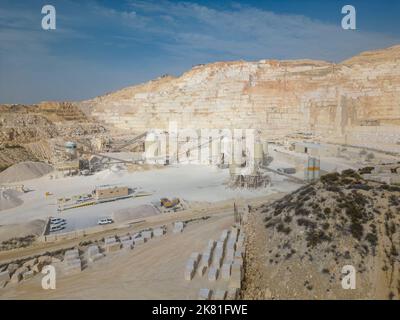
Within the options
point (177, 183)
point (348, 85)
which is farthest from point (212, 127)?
point (177, 183)

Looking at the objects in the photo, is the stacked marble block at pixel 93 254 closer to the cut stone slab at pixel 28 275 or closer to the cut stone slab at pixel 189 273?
the cut stone slab at pixel 28 275

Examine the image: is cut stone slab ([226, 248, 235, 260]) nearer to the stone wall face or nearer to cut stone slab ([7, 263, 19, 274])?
cut stone slab ([7, 263, 19, 274])

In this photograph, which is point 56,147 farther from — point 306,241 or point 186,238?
point 306,241

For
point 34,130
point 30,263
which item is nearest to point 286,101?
point 34,130

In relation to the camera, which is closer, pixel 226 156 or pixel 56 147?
pixel 226 156

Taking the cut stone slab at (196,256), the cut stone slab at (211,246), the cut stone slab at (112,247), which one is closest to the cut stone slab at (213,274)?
the cut stone slab at (196,256)
